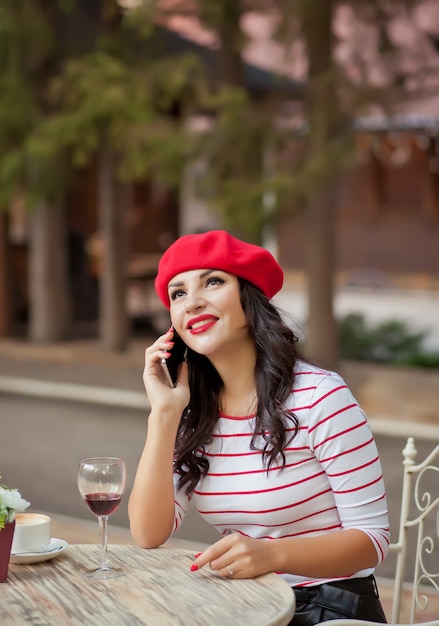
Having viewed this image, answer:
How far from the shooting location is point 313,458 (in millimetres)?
1985

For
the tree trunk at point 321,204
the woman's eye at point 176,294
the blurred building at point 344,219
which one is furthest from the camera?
the blurred building at point 344,219

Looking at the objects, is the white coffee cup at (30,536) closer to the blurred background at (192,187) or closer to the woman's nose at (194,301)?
the woman's nose at (194,301)

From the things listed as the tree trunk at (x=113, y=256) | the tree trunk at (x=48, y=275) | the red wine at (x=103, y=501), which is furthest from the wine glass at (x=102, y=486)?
the tree trunk at (x=48, y=275)

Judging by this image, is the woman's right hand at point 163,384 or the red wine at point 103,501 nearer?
the red wine at point 103,501

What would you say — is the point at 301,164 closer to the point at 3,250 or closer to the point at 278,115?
the point at 278,115

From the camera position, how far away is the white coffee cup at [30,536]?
1842 millimetres

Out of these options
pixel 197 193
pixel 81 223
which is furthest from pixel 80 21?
pixel 197 193

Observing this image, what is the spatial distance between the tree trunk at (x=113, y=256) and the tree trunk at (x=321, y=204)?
1973 mm

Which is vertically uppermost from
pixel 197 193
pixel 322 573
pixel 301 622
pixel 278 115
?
pixel 278 115

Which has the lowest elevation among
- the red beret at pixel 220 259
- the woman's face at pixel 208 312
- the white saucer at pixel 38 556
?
the white saucer at pixel 38 556

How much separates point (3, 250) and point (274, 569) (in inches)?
316

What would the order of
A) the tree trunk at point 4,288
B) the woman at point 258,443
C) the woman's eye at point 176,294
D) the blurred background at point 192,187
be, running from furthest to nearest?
the tree trunk at point 4,288 < the blurred background at point 192,187 < the woman's eye at point 176,294 < the woman at point 258,443

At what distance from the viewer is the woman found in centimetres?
193

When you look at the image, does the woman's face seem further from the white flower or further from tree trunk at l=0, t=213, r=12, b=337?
tree trunk at l=0, t=213, r=12, b=337
